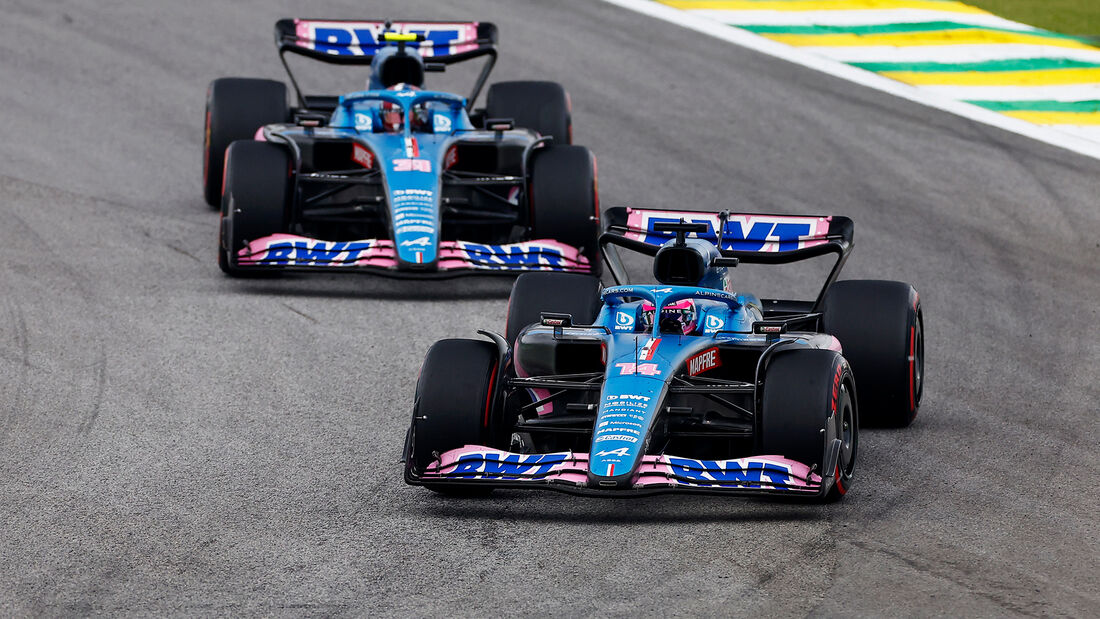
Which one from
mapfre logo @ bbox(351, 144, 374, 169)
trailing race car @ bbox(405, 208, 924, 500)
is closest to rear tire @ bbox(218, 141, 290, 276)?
mapfre logo @ bbox(351, 144, 374, 169)

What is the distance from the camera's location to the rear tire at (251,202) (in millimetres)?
14250

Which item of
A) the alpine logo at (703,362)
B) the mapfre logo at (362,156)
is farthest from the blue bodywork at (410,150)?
the alpine logo at (703,362)

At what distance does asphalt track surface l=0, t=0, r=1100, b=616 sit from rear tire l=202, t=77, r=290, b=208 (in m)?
0.48

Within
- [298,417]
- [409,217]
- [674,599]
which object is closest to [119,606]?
[674,599]

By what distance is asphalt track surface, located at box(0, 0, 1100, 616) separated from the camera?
8.47m

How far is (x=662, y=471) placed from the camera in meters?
8.99

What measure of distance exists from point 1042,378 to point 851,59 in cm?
976

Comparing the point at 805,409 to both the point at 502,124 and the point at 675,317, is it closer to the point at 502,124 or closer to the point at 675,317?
the point at 675,317

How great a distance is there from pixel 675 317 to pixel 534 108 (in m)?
6.96

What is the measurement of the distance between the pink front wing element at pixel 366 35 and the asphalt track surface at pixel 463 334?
74.4 inches

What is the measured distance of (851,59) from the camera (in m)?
21.7

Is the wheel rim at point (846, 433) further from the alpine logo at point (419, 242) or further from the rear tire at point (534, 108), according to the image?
the rear tire at point (534, 108)

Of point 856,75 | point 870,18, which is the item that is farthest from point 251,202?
point 870,18

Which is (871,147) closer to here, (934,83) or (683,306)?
(934,83)
